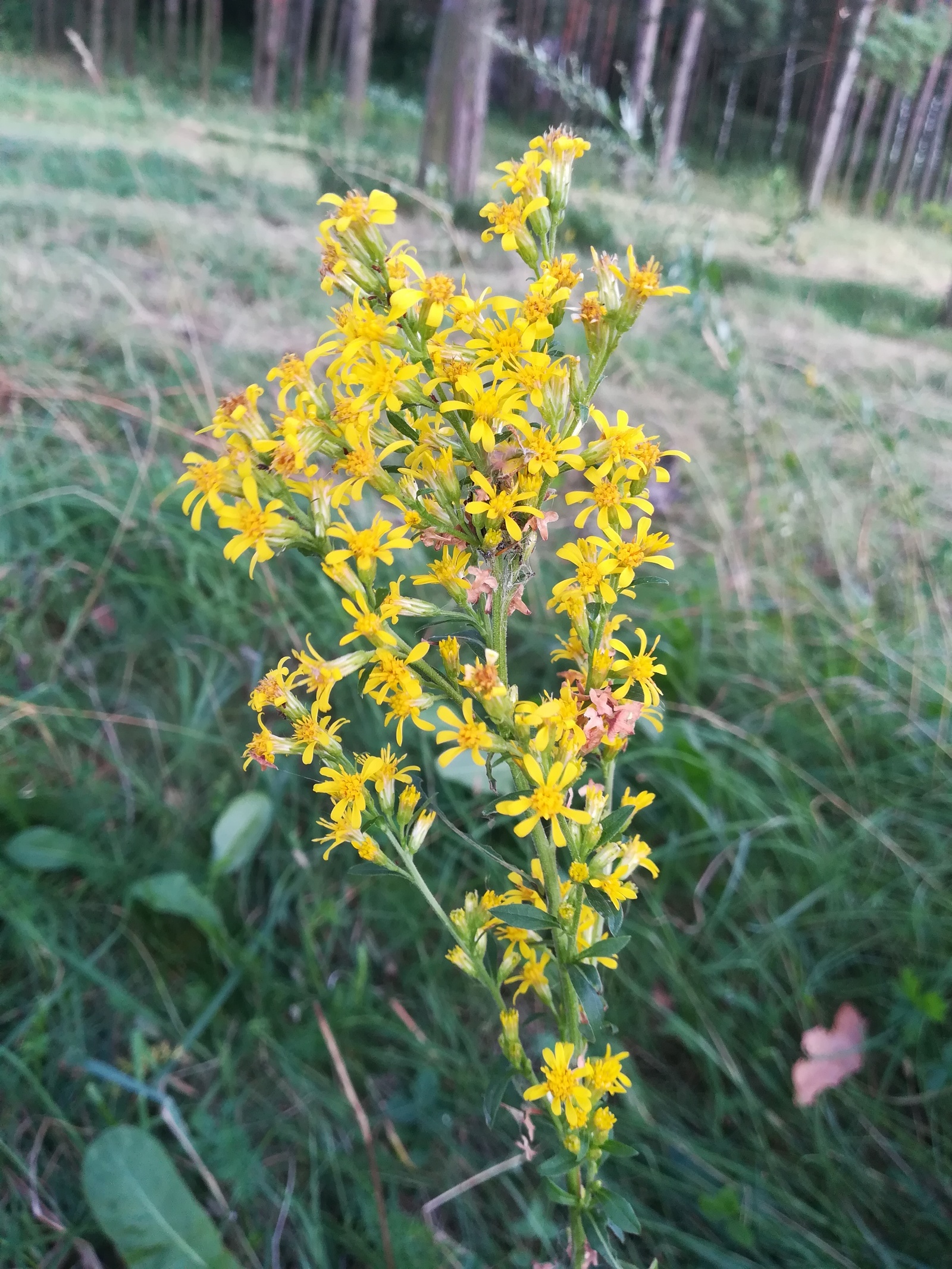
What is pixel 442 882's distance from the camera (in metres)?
1.55

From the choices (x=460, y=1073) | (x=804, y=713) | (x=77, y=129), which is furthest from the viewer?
(x=77, y=129)

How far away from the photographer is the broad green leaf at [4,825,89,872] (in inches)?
59.4

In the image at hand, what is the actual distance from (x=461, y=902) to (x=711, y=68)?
7.98 meters

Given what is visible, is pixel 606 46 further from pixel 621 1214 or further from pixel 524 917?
pixel 621 1214

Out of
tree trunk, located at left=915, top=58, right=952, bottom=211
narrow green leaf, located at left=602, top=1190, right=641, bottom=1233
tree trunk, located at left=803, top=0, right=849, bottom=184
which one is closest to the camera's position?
narrow green leaf, located at left=602, top=1190, right=641, bottom=1233

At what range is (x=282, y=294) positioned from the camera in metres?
3.62

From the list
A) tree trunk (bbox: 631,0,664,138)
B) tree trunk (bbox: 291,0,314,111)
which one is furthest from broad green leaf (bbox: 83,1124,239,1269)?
tree trunk (bbox: 291,0,314,111)

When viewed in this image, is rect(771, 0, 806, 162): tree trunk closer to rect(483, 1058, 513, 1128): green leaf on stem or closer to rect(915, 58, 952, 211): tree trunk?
rect(915, 58, 952, 211): tree trunk

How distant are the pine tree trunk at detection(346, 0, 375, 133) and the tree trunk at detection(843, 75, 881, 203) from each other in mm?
3976

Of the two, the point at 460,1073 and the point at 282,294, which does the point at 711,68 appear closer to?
the point at 282,294

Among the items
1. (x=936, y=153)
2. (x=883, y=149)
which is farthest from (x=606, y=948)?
(x=883, y=149)

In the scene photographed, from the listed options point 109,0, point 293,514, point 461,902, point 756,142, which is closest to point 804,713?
point 461,902

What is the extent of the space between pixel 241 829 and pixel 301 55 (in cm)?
994

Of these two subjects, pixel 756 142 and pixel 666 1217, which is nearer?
pixel 666 1217
